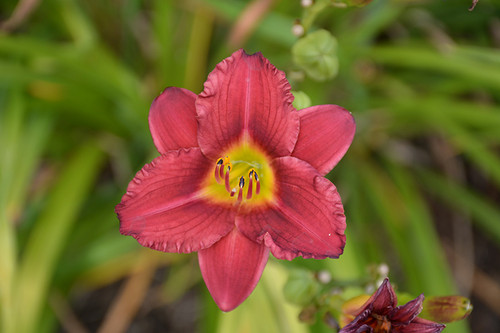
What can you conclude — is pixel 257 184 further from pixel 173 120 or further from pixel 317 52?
pixel 317 52

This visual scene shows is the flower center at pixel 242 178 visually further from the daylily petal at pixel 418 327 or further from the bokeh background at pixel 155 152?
the daylily petal at pixel 418 327

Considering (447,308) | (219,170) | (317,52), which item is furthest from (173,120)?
(447,308)

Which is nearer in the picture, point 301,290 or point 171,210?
point 171,210

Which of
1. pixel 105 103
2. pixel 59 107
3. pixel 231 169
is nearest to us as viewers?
pixel 231 169

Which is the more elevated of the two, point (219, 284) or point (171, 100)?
point (171, 100)

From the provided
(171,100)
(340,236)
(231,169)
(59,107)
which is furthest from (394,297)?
(59,107)

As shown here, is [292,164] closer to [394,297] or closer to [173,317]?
[394,297]

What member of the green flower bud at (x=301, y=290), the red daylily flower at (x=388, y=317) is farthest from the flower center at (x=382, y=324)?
the green flower bud at (x=301, y=290)
